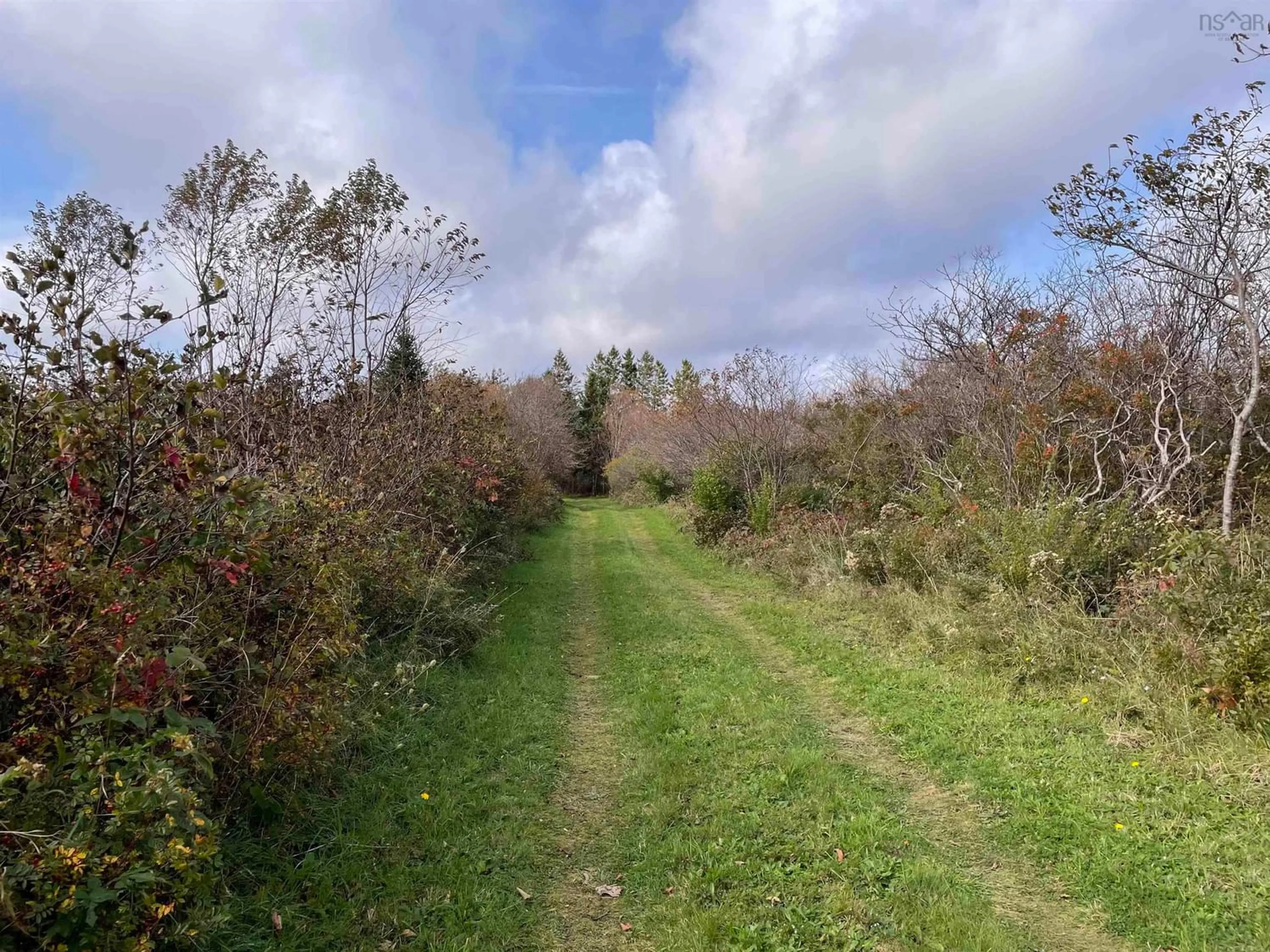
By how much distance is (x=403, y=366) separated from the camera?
11117mm

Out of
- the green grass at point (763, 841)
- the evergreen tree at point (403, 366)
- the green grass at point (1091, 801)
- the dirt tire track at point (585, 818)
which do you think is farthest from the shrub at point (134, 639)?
the evergreen tree at point (403, 366)

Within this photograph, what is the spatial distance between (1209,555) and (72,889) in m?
7.04

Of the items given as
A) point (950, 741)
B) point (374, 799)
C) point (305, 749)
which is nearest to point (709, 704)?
point (950, 741)

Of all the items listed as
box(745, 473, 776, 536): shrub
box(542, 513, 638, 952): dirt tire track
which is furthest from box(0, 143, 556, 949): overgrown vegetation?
box(745, 473, 776, 536): shrub

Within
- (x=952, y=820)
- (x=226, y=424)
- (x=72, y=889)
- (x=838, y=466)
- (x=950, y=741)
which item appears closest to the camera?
(x=72, y=889)

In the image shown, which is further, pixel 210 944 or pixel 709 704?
pixel 709 704

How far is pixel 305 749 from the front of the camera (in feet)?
12.4

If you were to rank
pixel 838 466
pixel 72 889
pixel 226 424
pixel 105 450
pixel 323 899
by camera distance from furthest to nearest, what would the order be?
pixel 838 466, pixel 226 424, pixel 323 899, pixel 105 450, pixel 72 889

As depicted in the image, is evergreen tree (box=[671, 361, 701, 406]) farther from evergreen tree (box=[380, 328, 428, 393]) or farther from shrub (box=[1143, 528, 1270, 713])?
shrub (box=[1143, 528, 1270, 713])

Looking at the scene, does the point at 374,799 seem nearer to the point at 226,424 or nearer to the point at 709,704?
the point at 709,704

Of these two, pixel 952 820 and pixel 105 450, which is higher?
pixel 105 450

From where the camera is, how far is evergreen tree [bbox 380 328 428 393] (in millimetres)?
9969

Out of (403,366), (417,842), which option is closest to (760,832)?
(417,842)

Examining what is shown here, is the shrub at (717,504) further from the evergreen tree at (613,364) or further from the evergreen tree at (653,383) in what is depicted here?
the evergreen tree at (613,364)
